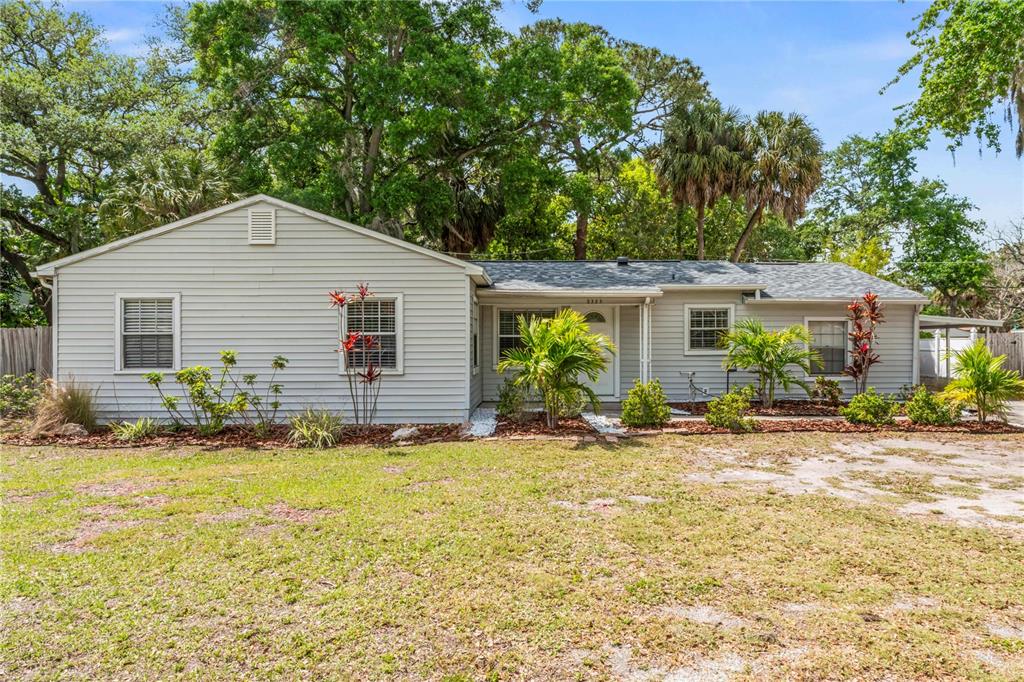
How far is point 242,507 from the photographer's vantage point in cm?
569

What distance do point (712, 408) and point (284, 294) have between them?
7.95m

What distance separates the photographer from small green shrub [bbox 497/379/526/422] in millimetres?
10570

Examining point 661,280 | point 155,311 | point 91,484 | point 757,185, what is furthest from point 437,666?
point 757,185

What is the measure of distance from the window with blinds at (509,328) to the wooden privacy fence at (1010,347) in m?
15.1

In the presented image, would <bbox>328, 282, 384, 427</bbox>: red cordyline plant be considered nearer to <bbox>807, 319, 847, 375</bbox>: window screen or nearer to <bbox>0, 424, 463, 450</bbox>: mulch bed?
<bbox>0, 424, 463, 450</bbox>: mulch bed

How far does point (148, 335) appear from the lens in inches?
411

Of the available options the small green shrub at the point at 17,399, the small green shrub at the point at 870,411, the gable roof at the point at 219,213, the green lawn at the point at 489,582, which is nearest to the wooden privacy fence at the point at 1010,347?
the small green shrub at the point at 870,411

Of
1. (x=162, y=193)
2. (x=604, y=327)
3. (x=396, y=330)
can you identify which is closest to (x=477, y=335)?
(x=396, y=330)

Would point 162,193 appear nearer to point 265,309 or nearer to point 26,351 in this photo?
point 26,351

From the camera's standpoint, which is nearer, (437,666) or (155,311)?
(437,666)

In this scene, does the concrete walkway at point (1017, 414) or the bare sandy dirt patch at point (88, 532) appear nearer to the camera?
the bare sandy dirt patch at point (88, 532)

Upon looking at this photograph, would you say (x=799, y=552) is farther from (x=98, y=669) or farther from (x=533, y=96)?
(x=533, y=96)

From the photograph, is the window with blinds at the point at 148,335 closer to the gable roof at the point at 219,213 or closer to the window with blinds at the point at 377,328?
the gable roof at the point at 219,213

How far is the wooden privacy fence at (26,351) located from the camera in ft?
40.1
